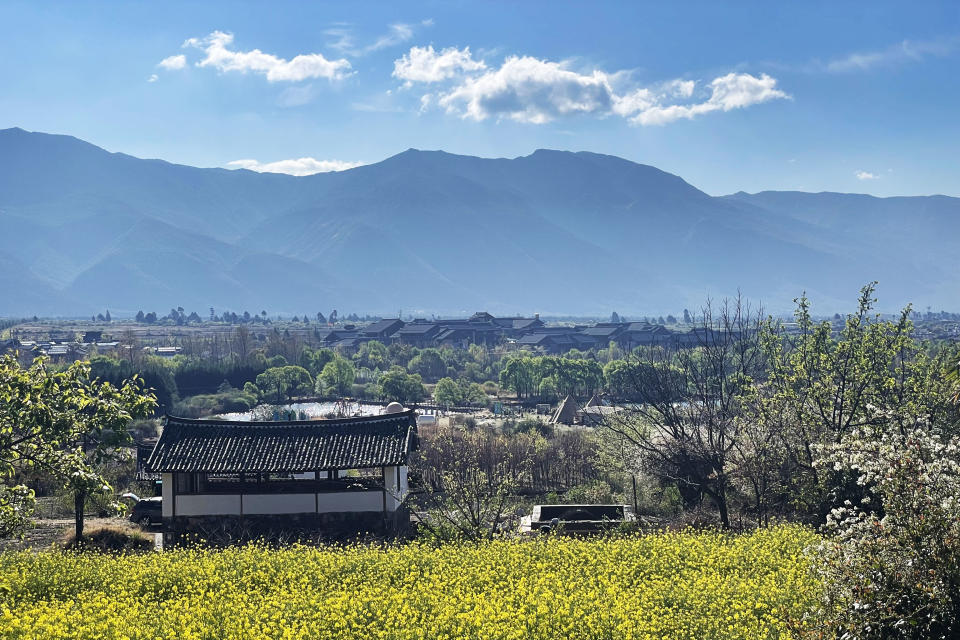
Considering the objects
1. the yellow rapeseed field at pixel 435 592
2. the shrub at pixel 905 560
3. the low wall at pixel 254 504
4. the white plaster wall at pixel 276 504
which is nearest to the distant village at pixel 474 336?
the low wall at pixel 254 504

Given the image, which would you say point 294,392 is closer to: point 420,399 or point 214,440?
point 420,399

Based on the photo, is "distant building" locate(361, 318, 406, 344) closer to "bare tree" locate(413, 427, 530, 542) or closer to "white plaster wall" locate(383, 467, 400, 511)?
"bare tree" locate(413, 427, 530, 542)

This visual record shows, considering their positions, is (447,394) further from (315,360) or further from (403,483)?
(403,483)

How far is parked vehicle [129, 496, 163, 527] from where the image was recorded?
2918 cm

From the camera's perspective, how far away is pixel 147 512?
2972 cm

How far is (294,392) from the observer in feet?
258

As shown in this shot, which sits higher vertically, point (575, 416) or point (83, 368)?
point (83, 368)

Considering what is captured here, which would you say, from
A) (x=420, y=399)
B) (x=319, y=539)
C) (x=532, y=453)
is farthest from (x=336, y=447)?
(x=420, y=399)

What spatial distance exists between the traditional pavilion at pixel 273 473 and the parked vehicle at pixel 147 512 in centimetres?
457

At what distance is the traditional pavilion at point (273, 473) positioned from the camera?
24.8 meters

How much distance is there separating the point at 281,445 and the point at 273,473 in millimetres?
835

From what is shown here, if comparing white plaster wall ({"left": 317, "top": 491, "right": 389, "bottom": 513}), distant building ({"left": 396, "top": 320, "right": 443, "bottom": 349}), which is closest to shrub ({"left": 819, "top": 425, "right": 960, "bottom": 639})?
white plaster wall ({"left": 317, "top": 491, "right": 389, "bottom": 513})

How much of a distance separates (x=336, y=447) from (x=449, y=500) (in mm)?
3654

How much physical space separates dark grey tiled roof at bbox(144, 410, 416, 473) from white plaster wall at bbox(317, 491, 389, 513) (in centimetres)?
97
